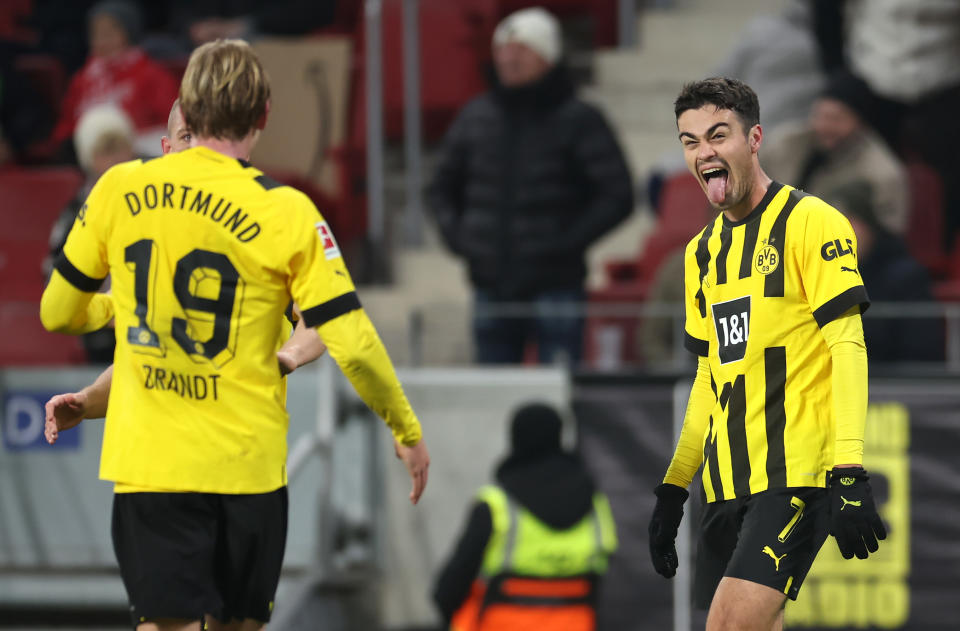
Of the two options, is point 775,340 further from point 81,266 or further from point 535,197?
point 535,197

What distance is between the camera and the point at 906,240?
378 inches

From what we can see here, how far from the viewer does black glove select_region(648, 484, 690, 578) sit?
4.55 meters

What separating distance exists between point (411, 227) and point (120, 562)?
6.71m

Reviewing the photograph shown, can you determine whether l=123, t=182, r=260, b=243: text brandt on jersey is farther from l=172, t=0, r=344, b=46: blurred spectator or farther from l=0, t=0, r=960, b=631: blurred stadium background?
l=172, t=0, r=344, b=46: blurred spectator

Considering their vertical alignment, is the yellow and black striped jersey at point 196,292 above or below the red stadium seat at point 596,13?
below

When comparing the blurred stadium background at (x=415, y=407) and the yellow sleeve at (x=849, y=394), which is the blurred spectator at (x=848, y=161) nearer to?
the blurred stadium background at (x=415, y=407)

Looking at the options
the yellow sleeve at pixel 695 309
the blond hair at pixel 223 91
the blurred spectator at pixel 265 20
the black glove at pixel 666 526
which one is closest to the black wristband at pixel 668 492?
the black glove at pixel 666 526

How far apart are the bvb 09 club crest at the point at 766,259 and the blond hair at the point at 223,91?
137 centimetres

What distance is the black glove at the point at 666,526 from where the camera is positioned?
4555 millimetres

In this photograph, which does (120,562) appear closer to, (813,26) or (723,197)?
(723,197)

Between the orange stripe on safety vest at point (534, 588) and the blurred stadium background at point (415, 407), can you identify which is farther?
the blurred stadium background at point (415, 407)

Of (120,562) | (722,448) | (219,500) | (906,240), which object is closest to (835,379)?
(722,448)

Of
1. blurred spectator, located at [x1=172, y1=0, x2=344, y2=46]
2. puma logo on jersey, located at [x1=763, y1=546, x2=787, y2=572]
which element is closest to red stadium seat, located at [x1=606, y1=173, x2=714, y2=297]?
blurred spectator, located at [x1=172, y1=0, x2=344, y2=46]

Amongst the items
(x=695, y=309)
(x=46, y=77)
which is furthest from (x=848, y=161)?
(x=46, y=77)
